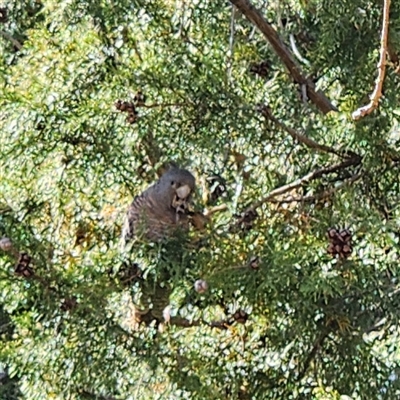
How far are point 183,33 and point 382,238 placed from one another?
1.32 ft

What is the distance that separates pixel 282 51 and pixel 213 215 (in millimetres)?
232

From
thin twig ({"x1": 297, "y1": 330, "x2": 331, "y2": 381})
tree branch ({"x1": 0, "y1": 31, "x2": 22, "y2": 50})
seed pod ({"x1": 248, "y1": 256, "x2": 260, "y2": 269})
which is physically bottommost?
thin twig ({"x1": 297, "y1": 330, "x2": 331, "y2": 381})

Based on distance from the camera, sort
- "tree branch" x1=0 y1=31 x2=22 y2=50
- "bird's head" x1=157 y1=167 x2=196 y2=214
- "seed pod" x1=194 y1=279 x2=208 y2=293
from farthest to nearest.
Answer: "tree branch" x1=0 y1=31 x2=22 y2=50 < "bird's head" x1=157 y1=167 x2=196 y2=214 < "seed pod" x1=194 y1=279 x2=208 y2=293

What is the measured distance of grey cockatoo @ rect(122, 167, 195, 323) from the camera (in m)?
0.87

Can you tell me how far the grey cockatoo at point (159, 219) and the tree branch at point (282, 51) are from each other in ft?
0.66

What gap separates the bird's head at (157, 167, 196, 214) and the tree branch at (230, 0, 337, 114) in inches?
7.9

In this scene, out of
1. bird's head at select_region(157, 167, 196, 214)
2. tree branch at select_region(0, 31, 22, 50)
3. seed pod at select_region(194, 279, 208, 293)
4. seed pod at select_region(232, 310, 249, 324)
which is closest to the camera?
seed pod at select_region(194, 279, 208, 293)

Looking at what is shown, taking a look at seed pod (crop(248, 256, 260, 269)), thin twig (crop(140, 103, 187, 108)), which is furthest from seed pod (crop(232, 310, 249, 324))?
thin twig (crop(140, 103, 187, 108))

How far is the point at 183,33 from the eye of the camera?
38.7 inches

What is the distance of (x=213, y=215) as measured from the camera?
38.9 inches

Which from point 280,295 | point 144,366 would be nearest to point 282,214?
point 280,295

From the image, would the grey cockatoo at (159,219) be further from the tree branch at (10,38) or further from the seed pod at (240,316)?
the tree branch at (10,38)

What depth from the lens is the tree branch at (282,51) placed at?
857 millimetres

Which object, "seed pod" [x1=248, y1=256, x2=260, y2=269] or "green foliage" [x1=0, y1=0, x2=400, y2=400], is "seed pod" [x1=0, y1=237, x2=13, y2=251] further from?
"seed pod" [x1=248, y1=256, x2=260, y2=269]
